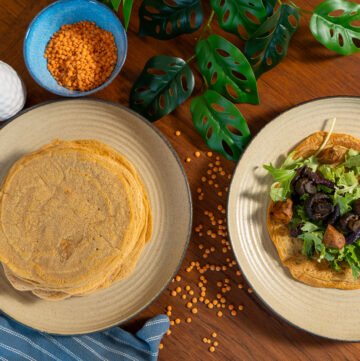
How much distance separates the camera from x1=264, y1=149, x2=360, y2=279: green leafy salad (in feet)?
8.16

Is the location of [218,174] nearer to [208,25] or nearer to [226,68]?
[226,68]

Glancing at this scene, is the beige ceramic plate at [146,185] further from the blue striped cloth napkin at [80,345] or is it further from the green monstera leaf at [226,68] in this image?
the green monstera leaf at [226,68]

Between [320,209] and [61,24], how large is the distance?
5.34ft

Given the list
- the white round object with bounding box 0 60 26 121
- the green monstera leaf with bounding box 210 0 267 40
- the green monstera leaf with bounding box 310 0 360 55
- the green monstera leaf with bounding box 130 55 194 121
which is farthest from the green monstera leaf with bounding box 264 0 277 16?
the white round object with bounding box 0 60 26 121

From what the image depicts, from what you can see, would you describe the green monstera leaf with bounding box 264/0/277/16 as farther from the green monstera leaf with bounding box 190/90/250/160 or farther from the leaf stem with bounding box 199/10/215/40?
the green monstera leaf with bounding box 190/90/250/160

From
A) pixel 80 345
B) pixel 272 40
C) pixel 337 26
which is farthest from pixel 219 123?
A: pixel 80 345

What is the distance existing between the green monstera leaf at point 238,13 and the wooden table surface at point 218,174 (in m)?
0.20

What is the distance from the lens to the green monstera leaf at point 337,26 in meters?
2.52

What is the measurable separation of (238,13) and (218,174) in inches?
32.9

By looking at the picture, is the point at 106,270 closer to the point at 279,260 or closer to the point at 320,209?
the point at 279,260

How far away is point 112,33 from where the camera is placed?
2586mm

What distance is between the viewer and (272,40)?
255cm

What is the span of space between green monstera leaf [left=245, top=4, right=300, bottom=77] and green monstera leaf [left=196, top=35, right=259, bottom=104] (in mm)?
104

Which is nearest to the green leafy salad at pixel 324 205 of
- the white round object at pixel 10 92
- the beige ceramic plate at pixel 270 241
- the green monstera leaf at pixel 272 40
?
the beige ceramic plate at pixel 270 241
